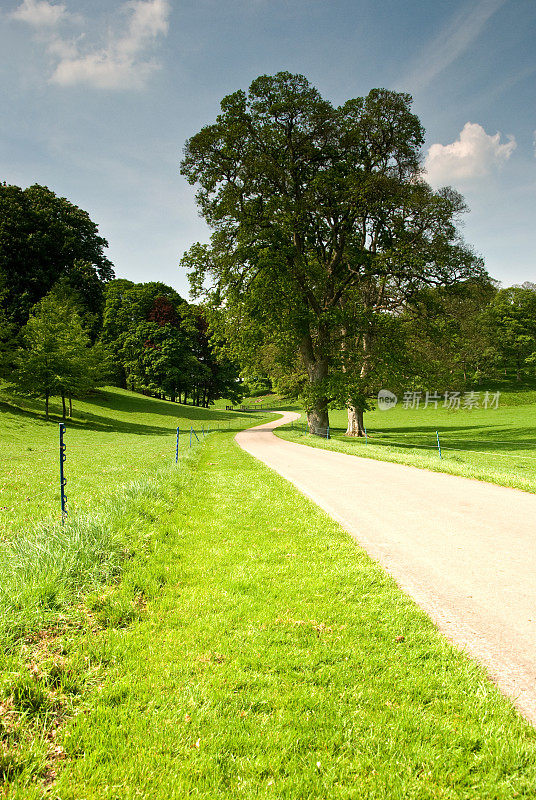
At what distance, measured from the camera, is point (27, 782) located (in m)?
2.01

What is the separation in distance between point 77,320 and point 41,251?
464 inches

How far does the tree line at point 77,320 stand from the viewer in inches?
1186

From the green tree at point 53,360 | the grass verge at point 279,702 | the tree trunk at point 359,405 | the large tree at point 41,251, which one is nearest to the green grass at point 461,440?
the tree trunk at point 359,405

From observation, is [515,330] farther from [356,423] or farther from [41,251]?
[41,251]

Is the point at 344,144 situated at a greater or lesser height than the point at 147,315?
greater

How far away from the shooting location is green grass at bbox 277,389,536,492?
40.6ft

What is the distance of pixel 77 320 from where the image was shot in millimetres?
33844

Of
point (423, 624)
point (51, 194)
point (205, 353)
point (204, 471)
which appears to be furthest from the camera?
point (205, 353)

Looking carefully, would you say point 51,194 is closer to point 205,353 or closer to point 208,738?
point 205,353

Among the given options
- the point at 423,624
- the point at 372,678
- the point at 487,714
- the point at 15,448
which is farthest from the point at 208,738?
the point at 15,448

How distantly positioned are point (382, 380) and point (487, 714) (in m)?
22.5

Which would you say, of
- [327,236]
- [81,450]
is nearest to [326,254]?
[327,236]

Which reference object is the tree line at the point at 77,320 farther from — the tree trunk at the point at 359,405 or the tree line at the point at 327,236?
the tree trunk at the point at 359,405

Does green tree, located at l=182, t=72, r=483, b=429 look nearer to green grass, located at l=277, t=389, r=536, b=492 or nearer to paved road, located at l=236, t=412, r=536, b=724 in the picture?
green grass, located at l=277, t=389, r=536, b=492
